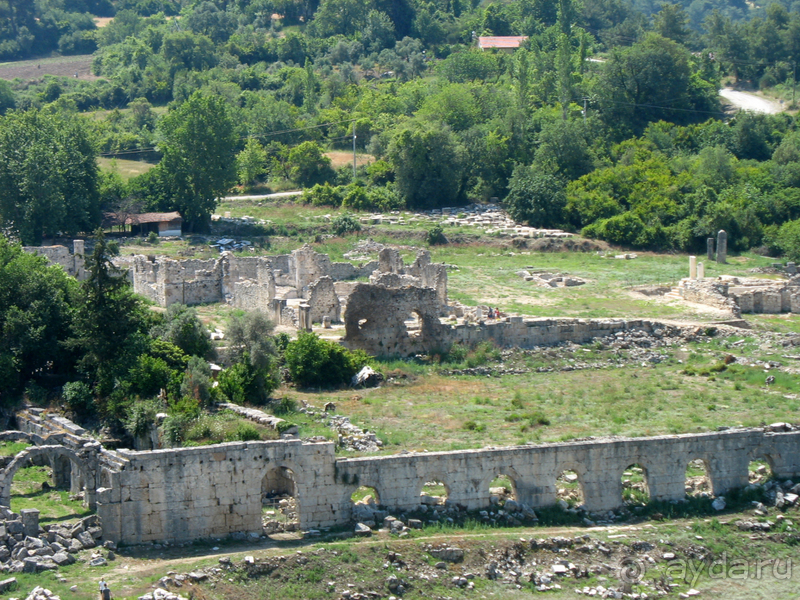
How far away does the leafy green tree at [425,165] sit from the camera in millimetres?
69000

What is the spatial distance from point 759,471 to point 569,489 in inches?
180

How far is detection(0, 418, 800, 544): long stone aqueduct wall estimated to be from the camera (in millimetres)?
26375

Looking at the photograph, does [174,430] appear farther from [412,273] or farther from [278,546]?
[412,273]

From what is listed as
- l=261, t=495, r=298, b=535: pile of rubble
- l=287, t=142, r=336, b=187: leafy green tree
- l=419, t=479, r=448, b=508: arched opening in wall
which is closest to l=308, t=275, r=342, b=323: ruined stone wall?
l=419, t=479, r=448, b=508: arched opening in wall

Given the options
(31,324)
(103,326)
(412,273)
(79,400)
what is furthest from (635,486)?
(412,273)

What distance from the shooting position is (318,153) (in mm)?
76688

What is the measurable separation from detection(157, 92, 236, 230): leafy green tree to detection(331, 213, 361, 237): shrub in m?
5.47

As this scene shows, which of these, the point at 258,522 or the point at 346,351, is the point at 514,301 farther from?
the point at 258,522

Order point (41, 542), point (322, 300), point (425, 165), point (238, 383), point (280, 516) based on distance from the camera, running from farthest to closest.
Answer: point (425, 165) < point (322, 300) < point (238, 383) < point (280, 516) < point (41, 542)

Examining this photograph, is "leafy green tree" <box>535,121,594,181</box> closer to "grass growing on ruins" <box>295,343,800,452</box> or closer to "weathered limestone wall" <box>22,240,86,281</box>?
"weathered limestone wall" <box>22,240,86,281</box>

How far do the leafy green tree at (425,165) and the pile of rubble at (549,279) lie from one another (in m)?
16.4

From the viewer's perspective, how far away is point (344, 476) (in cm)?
2741

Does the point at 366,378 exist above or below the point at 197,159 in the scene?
below

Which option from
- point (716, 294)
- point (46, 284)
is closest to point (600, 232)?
point (716, 294)
